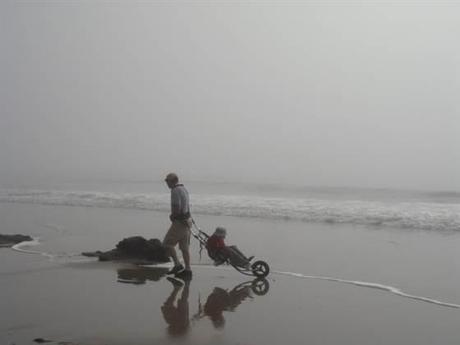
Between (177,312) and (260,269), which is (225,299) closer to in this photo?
(177,312)

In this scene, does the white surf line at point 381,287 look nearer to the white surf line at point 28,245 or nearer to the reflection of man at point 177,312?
the reflection of man at point 177,312

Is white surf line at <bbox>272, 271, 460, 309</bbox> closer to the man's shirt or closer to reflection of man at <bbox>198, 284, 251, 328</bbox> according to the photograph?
reflection of man at <bbox>198, 284, 251, 328</bbox>

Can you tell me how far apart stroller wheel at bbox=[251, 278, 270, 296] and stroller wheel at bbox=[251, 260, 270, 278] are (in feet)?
0.52

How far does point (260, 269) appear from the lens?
8664mm

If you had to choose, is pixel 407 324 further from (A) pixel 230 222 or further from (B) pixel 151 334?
(A) pixel 230 222

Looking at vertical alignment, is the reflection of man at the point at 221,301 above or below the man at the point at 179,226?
below

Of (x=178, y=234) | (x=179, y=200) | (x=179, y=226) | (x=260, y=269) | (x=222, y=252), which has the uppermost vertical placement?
(x=179, y=200)

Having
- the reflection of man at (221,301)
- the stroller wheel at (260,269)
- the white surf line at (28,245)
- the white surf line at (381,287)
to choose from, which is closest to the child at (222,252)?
the stroller wheel at (260,269)

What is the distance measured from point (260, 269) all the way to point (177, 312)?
2.77 metres

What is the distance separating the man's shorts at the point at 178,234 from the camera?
8.46 m

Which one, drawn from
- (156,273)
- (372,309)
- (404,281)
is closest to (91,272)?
(156,273)

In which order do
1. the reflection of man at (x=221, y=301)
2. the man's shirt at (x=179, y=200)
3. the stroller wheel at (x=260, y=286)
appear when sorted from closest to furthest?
1. the reflection of man at (x=221, y=301)
2. the stroller wheel at (x=260, y=286)
3. the man's shirt at (x=179, y=200)

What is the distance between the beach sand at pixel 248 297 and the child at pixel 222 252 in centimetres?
29

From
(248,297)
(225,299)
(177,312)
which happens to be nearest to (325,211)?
(248,297)
